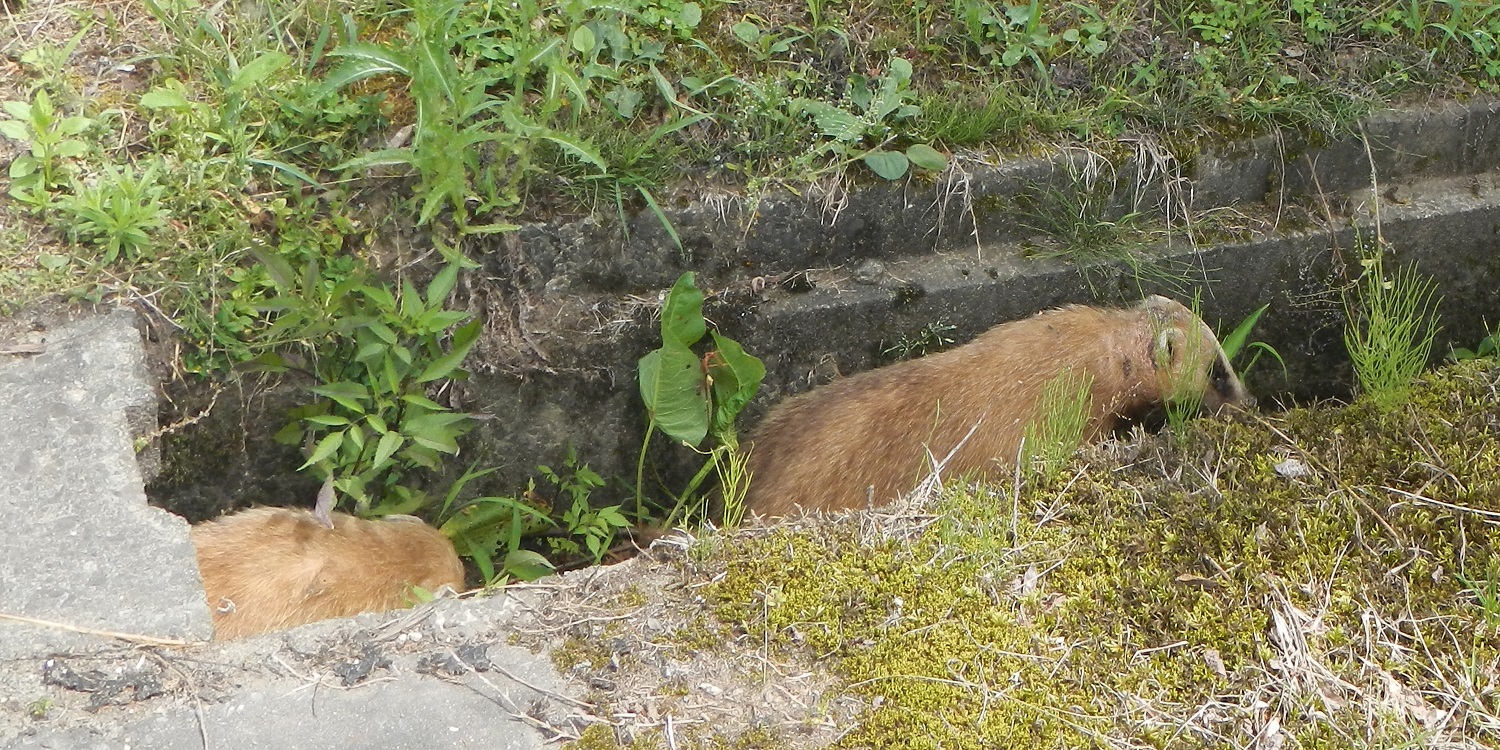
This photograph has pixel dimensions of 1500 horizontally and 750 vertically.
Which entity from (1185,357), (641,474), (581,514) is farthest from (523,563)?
(1185,357)

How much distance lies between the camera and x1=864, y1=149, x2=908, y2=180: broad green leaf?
138 inches

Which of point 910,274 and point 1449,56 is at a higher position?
point 1449,56

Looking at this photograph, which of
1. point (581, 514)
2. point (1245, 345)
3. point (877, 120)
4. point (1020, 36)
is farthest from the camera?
point (1245, 345)

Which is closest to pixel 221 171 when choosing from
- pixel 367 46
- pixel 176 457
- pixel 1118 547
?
pixel 367 46

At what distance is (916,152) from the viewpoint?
3.54 m

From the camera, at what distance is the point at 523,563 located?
11.3 ft

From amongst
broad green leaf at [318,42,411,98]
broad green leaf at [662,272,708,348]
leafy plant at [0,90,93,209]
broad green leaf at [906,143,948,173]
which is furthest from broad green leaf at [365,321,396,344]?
broad green leaf at [906,143,948,173]

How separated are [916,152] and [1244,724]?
6.46ft

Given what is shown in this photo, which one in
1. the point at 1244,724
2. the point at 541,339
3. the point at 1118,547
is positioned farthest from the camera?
the point at 541,339

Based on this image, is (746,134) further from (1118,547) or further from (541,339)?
(1118,547)

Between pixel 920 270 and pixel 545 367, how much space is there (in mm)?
1203

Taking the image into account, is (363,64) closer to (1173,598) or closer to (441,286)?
(441,286)

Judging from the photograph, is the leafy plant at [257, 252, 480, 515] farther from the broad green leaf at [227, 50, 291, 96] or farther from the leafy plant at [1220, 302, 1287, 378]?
the leafy plant at [1220, 302, 1287, 378]

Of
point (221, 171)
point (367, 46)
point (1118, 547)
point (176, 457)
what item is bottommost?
point (176, 457)
